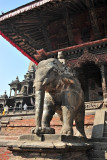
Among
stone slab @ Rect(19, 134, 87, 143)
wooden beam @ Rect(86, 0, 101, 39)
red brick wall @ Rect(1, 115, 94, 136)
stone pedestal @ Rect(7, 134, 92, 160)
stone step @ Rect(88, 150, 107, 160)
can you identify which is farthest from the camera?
wooden beam @ Rect(86, 0, 101, 39)

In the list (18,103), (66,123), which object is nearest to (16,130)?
(66,123)

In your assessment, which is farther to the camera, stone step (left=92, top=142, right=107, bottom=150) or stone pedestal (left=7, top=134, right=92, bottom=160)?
stone step (left=92, top=142, right=107, bottom=150)

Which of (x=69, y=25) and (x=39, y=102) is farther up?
(x=69, y=25)

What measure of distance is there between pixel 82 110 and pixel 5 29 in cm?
941

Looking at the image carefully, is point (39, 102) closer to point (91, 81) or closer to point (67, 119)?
point (67, 119)

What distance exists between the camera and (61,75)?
3.78 m

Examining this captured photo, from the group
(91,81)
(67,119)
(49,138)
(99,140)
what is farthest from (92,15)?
(49,138)

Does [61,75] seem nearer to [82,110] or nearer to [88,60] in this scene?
[82,110]

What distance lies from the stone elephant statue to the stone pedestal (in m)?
0.27

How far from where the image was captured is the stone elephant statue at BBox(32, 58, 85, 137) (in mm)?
3445

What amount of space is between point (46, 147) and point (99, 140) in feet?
6.48

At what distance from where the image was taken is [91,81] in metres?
13.2

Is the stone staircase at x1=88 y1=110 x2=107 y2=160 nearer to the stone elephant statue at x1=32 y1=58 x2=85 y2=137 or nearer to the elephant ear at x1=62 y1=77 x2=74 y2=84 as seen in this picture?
the stone elephant statue at x1=32 y1=58 x2=85 y2=137

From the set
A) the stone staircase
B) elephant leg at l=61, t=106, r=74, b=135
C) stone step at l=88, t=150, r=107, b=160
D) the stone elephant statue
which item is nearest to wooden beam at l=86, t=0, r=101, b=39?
the stone staircase
